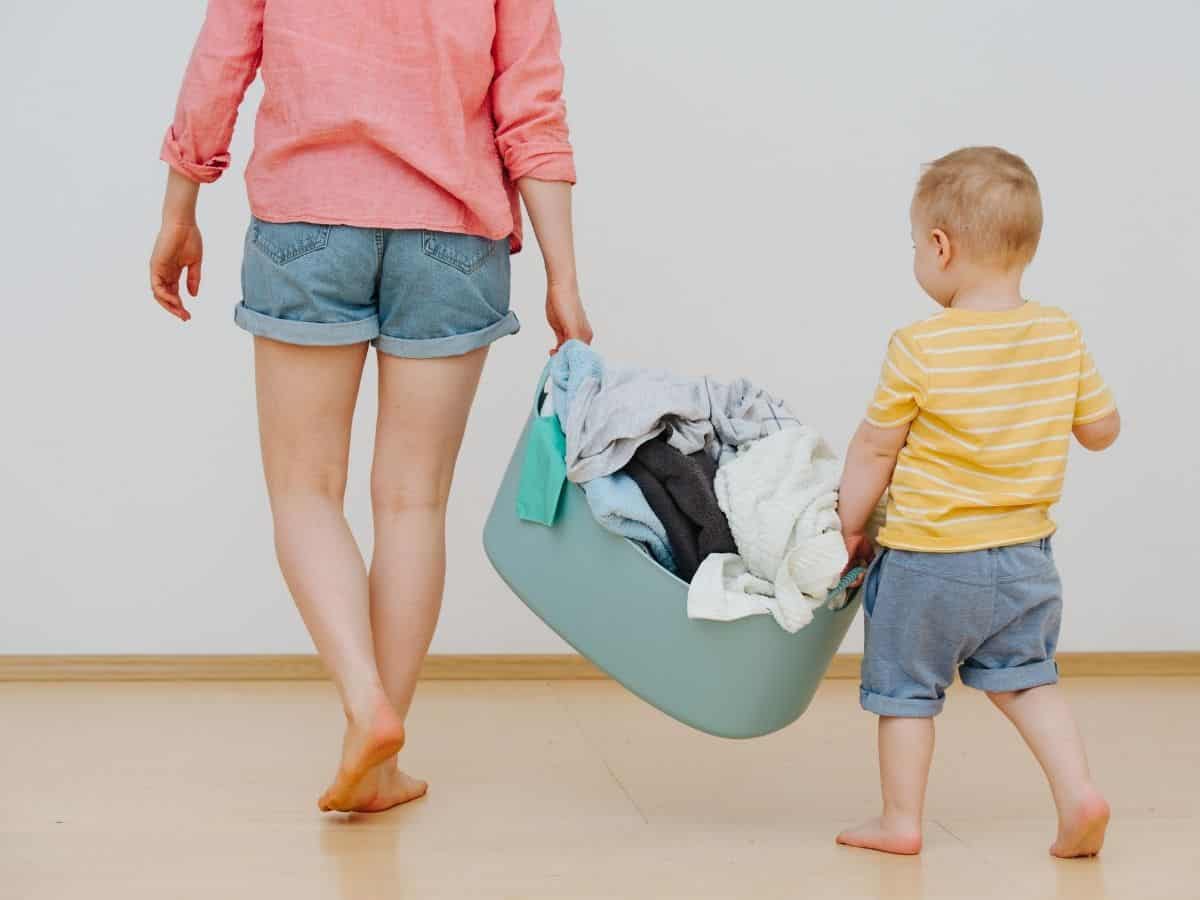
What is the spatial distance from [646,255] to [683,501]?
1.03 m

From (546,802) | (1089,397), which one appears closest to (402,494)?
(546,802)

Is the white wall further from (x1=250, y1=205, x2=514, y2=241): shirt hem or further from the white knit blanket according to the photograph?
the white knit blanket

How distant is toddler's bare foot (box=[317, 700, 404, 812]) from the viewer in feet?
5.19

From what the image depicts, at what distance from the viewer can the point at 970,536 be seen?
1.56 meters

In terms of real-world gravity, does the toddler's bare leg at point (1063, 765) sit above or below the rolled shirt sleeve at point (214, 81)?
below

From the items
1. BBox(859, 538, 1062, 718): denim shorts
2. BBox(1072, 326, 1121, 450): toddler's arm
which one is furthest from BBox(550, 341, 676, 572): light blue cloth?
BBox(1072, 326, 1121, 450): toddler's arm

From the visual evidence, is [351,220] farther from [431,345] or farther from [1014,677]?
[1014,677]

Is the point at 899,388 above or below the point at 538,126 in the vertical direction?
below

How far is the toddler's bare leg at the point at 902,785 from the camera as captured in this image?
5.22ft

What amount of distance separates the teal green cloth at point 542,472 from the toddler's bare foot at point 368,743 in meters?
0.26

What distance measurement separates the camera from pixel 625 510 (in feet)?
5.08

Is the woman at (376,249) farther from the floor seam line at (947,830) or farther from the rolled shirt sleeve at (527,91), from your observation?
the floor seam line at (947,830)

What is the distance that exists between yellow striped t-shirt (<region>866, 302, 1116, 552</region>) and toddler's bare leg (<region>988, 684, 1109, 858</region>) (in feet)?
0.59

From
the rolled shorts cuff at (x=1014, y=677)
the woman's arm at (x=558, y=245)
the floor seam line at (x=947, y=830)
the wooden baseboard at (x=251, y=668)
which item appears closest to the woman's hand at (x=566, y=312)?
the woman's arm at (x=558, y=245)
